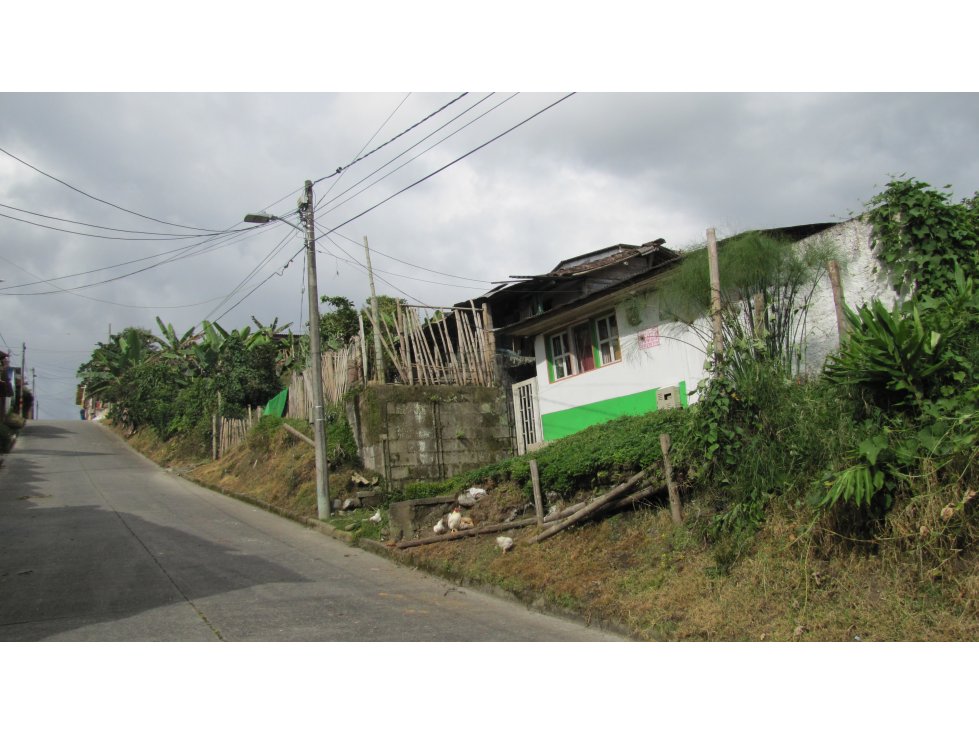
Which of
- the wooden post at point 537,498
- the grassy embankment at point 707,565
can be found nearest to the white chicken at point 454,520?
the grassy embankment at point 707,565

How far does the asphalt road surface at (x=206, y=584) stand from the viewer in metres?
7.98

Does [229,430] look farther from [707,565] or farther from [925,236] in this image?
[925,236]

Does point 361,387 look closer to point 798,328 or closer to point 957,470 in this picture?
point 798,328

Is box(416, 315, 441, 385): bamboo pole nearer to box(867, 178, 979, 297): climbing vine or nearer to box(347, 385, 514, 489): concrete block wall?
box(347, 385, 514, 489): concrete block wall

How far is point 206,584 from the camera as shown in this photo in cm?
1016

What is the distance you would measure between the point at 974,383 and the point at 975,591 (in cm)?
208

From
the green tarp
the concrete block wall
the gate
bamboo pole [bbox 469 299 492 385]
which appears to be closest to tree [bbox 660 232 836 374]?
the gate

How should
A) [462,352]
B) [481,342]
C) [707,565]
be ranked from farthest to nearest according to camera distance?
1. [481,342]
2. [462,352]
3. [707,565]

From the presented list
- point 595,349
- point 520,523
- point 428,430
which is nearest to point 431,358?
point 428,430

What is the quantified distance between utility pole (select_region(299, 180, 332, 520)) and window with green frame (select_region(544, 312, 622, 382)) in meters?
5.48

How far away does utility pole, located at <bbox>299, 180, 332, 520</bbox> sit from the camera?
53.9 feet

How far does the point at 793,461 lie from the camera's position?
27.9ft

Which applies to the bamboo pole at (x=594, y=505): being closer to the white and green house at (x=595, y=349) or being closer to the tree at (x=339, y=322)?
the white and green house at (x=595, y=349)

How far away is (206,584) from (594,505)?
5.42 m
